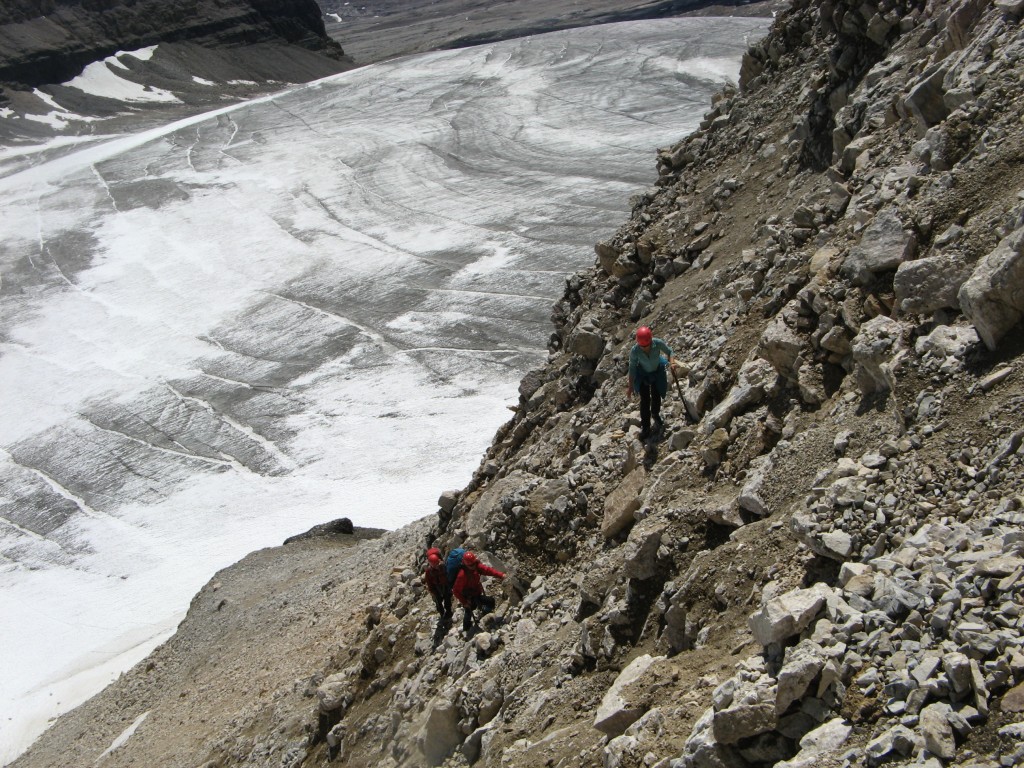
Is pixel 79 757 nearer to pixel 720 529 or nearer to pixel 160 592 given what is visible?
pixel 160 592

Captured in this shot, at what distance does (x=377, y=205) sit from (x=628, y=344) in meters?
36.9

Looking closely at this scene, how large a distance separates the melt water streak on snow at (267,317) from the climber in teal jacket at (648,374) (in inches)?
535

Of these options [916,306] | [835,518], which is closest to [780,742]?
[835,518]

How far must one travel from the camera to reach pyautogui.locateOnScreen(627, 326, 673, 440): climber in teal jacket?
726cm

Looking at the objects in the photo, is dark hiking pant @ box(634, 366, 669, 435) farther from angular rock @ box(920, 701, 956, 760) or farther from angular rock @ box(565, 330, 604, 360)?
angular rock @ box(920, 701, 956, 760)

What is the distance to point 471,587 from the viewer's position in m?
7.56

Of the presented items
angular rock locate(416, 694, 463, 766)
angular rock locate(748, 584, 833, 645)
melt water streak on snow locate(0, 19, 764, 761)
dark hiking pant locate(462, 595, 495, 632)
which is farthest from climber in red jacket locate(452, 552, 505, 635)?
melt water streak on snow locate(0, 19, 764, 761)

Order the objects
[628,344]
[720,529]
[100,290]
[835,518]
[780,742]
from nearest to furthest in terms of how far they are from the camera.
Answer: [780,742] → [835,518] → [720,529] → [628,344] → [100,290]

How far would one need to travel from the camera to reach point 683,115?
50.0 metres

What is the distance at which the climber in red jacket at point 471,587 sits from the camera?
7488 mm

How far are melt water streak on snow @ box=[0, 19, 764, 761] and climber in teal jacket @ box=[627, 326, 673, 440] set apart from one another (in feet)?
44.6

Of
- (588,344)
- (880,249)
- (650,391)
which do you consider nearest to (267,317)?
(588,344)

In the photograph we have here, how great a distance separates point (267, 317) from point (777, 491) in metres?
31.3

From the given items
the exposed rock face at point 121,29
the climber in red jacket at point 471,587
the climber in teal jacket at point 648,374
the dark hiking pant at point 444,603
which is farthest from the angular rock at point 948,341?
the exposed rock face at point 121,29
